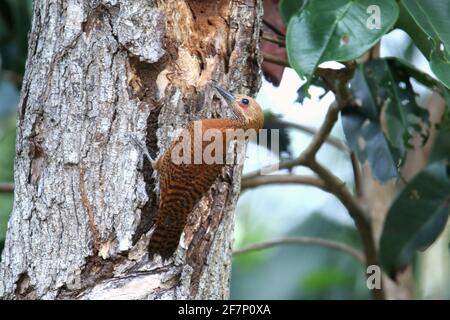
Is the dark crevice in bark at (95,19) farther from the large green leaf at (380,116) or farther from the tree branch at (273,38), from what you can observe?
the large green leaf at (380,116)

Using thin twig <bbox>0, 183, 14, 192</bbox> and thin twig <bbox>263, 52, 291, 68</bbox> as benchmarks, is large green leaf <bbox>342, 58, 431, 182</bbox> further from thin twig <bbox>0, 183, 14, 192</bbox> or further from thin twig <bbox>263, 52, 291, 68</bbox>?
thin twig <bbox>0, 183, 14, 192</bbox>

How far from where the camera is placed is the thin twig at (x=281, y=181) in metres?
4.75

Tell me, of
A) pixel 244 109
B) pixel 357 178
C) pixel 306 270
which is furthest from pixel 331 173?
pixel 306 270

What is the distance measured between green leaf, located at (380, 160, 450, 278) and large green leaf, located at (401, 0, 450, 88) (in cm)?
111

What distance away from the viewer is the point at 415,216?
450cm

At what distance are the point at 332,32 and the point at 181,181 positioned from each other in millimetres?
922

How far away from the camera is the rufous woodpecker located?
3.32 m

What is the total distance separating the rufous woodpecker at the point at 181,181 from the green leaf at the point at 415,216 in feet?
3.95

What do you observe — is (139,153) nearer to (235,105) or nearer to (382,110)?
(235,105)

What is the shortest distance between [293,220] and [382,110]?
12.6 ft

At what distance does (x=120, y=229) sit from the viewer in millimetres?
3307

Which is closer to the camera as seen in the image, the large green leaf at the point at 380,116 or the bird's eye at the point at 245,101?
the bird's eye at the point at 245,101

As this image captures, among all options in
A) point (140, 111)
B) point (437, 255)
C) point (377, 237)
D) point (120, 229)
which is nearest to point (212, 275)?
point (120, 229)

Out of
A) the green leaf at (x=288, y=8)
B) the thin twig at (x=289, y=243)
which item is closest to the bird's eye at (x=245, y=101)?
the green leaf at (x=288, y=8)
